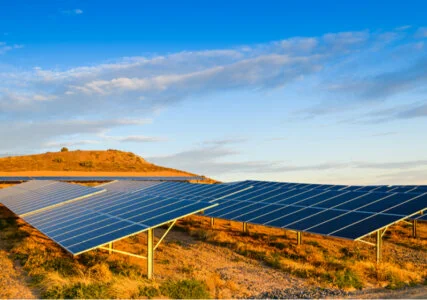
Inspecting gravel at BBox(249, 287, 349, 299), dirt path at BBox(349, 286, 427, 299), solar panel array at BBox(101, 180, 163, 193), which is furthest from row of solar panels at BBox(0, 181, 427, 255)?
solar panel array at BBox(101, 180, 163, 193)

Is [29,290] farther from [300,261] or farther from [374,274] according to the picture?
[374,274]

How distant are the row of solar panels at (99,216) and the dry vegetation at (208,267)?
1.45 meters

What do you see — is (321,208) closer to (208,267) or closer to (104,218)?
(208,267)

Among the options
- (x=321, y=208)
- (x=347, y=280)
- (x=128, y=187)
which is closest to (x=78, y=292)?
(x=347, y=280)

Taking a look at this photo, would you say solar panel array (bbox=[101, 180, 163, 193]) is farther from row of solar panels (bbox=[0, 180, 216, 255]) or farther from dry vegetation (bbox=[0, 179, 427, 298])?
row of solar panels (bbox=[0, 180, 216, 255])

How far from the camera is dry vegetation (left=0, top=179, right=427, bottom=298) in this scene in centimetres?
1441

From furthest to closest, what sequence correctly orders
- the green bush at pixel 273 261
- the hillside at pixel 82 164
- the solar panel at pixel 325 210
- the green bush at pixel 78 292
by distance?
1. the hillside at pixel 82 164
2. the green bush at pixel 273 261
3. the solar panel at pixel 325 210
4. the green bush at pixel 78 292

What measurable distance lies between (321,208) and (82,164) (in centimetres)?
8476

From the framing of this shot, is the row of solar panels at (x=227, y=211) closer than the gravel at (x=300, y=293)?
No

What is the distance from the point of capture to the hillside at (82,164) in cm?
9075

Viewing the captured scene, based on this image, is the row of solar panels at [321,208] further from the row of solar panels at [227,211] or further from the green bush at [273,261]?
the green bush at [273,261]

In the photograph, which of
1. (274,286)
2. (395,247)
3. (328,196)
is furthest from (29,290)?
(395,247)

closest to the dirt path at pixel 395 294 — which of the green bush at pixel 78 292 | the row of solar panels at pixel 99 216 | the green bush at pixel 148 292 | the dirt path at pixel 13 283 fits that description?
the row of solar panels at pixel 99 216

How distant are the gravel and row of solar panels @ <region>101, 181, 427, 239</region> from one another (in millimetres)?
2424
